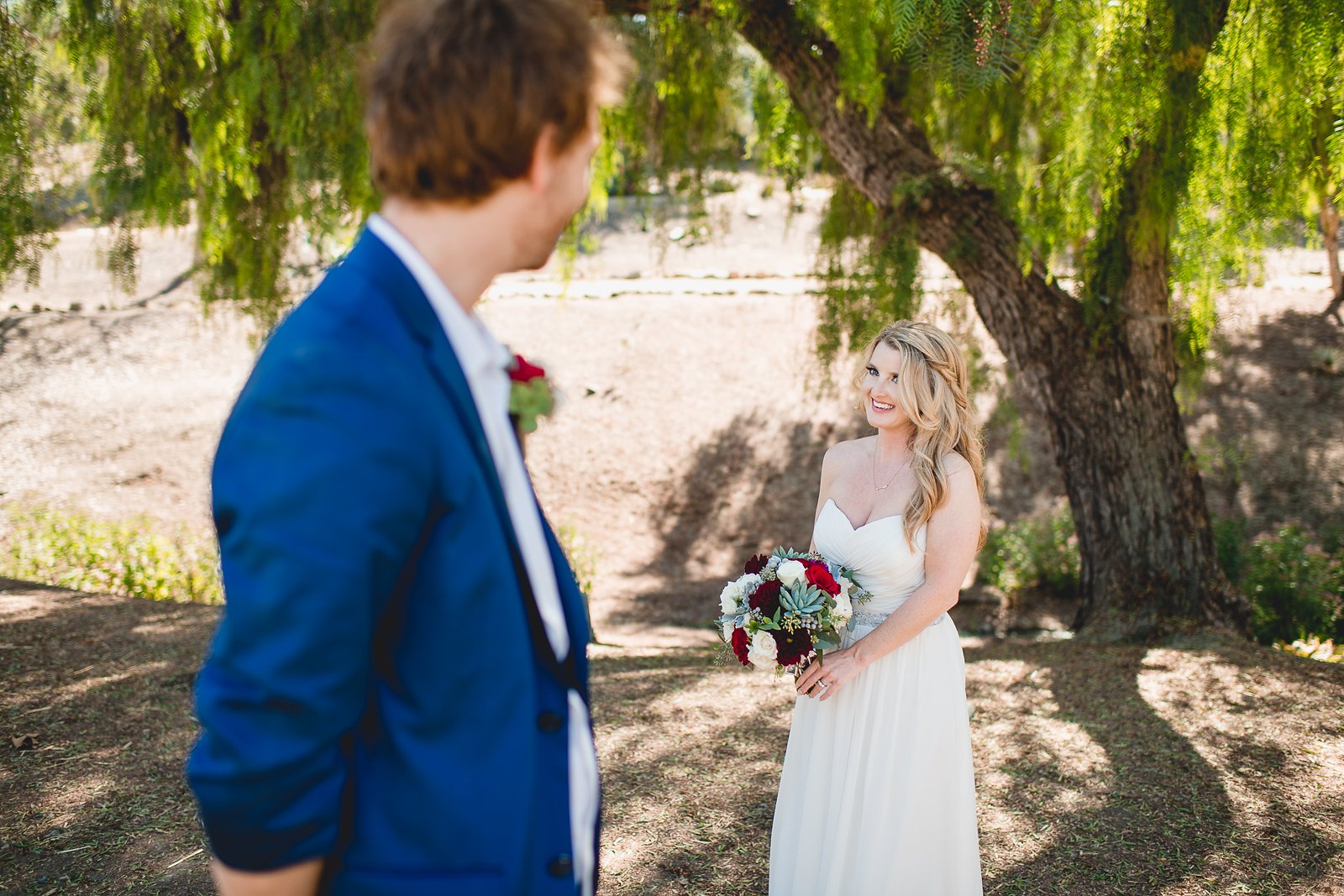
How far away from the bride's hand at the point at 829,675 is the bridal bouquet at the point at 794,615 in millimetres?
46

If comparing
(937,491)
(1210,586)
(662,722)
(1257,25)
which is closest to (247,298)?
(662,722)

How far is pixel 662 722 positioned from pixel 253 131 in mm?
4343

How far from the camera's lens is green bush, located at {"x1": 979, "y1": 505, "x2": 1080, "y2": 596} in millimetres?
9375

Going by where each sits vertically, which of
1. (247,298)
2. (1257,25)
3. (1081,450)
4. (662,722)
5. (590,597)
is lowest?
(590,597)

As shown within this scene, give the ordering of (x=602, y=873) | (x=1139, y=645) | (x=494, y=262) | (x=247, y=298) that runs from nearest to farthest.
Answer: (x=494, y=262) → (x=602, y=873) → (x=1139, y=645) → (x=247, y=298)

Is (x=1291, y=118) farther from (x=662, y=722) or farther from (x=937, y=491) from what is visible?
(x=662, y=722)

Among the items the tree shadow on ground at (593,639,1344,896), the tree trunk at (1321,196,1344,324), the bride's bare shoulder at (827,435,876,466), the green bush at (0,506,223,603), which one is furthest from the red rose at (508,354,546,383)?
the tree trunk at (1321,196,1344,324)

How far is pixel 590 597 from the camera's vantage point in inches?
386

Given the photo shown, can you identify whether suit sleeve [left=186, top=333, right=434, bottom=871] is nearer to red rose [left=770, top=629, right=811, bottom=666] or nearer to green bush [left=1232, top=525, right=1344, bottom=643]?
red rose [left=770, top=629, right=811, bottom=666]

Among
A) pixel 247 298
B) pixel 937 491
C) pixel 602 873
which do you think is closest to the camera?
pixel 937 491

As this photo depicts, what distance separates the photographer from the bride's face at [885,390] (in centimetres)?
302

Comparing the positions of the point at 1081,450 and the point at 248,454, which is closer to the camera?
the point at 248,454

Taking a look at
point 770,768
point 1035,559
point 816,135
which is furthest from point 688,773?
point 1035,559

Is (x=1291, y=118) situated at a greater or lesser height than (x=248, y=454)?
greater
